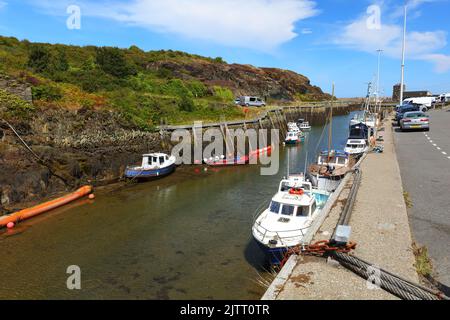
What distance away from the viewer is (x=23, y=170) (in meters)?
22.5

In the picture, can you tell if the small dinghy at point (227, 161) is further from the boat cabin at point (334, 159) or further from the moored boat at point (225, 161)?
the boat cabin at point (334, 159)

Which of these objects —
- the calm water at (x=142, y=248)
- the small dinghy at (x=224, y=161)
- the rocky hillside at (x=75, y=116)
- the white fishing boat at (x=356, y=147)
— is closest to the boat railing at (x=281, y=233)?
the calm water at (x=142, y=248)

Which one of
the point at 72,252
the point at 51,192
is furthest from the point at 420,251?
the point at 51,192

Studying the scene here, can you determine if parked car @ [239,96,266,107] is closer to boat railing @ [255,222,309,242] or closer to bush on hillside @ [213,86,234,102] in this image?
bush on hillside @ [213,86,234,102]

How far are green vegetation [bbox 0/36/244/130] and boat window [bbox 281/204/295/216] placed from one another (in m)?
23.6

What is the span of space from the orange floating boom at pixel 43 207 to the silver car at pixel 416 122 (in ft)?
102

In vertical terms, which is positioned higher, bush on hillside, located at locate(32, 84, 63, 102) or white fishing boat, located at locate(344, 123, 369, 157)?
bush on hillside, located at locate(32, 84, 63, 102)

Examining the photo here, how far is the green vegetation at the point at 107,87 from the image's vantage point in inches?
1270

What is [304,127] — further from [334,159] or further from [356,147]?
[334,159]

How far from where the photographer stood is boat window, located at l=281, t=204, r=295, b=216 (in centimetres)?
1457

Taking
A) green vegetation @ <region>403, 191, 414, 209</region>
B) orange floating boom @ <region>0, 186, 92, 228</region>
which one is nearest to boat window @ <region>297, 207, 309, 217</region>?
green vegetation @ <region>403, 191, 414, 209</region>

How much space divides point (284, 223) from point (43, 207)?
15650 mm

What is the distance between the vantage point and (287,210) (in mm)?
14656
